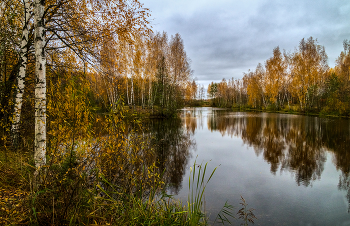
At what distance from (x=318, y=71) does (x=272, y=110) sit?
12.3m

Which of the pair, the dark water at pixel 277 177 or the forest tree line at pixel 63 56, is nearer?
the forest tree line at pixel 63 56

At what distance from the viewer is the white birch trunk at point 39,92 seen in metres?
3.47

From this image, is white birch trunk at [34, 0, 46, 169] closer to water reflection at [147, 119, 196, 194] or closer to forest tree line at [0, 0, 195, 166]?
forest tree line at [0, 0, 195, 166]

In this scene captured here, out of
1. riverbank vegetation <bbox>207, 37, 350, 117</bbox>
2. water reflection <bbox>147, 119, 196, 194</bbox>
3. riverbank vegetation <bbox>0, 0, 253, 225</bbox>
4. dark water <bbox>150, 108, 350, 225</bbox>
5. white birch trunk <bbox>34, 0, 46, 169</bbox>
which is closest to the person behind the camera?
riverbank vegetation <bbox>0, 0, 253, 225</bbox>

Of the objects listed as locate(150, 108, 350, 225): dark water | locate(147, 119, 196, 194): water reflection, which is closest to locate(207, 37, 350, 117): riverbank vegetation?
locate(150, 108, 350, 225): dark water

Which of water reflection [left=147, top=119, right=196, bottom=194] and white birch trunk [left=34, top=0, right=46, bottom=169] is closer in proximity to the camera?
white birch trunk [left=34, top=0, right=46, bottom=169]

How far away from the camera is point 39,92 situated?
349cm

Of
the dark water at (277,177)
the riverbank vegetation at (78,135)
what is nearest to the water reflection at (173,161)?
the dark water at (277,177)

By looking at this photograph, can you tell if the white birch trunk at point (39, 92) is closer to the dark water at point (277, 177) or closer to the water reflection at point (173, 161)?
the water reflection at point (173, 161)


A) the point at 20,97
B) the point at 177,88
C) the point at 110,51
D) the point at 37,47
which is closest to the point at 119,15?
the point at 110,51

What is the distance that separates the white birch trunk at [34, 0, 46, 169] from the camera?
3.47 m

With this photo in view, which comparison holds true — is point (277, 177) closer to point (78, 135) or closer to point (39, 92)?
point (78, 135)

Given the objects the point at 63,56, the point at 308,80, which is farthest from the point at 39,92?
the point at 308,80

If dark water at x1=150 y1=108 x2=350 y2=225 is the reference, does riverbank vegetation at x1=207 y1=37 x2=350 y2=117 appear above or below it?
above
